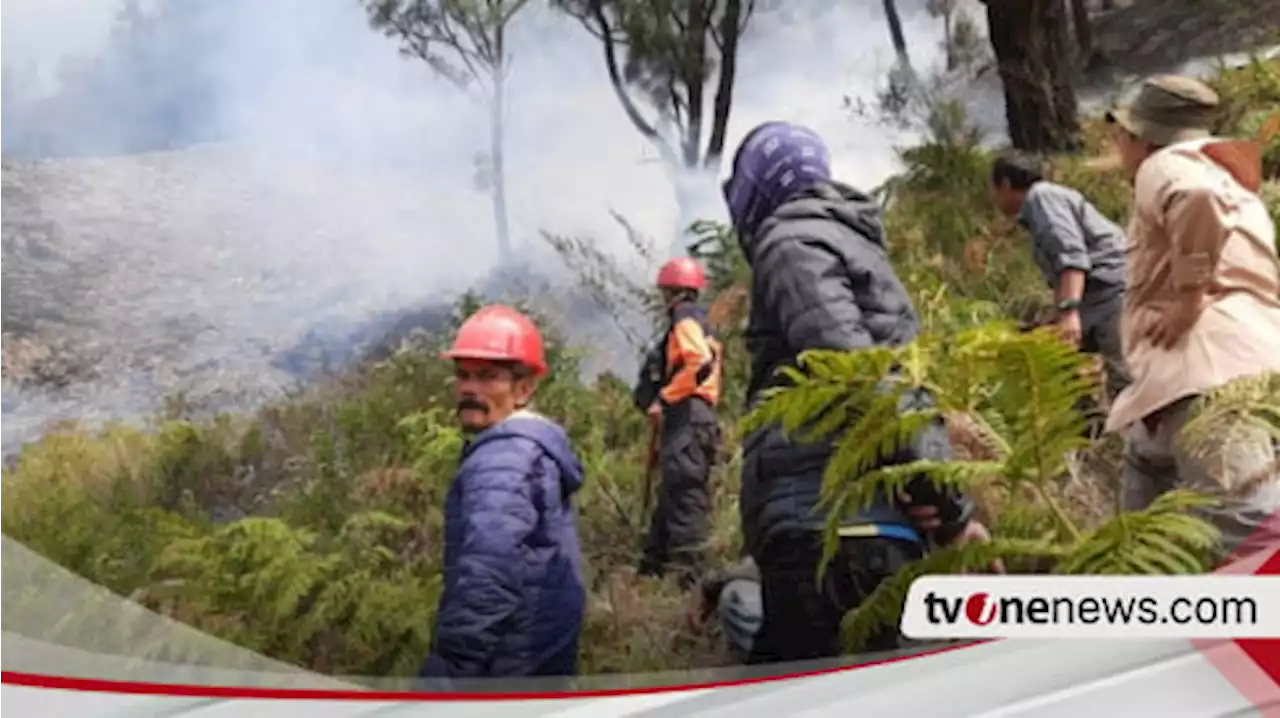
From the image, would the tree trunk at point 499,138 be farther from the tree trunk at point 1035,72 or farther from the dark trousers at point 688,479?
the tree trunk at point 1035,72

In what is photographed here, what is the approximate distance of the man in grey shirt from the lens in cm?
162

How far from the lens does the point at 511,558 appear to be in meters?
1.42

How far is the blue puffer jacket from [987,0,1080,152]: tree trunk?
1.91 ft

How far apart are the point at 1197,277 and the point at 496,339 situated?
0.70 meters

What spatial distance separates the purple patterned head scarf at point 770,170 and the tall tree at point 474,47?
212 millimetres

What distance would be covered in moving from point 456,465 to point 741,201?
0.35m

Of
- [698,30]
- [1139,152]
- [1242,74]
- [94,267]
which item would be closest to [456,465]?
[94,267]

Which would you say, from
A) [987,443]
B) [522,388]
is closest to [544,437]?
[522,388]

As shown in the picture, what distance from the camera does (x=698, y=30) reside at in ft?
4.95

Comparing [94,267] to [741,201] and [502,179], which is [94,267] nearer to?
[502,179]

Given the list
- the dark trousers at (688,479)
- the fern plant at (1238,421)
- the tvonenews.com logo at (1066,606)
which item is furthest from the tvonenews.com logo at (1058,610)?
the dark trousers at (688,479)

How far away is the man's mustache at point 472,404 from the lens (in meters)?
1.43

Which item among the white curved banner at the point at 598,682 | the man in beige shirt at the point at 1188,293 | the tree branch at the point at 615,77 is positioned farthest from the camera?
the man in beige shirt at the point at 1188,293

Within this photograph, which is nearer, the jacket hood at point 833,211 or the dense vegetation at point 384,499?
the dense vegetation at point 384,499
